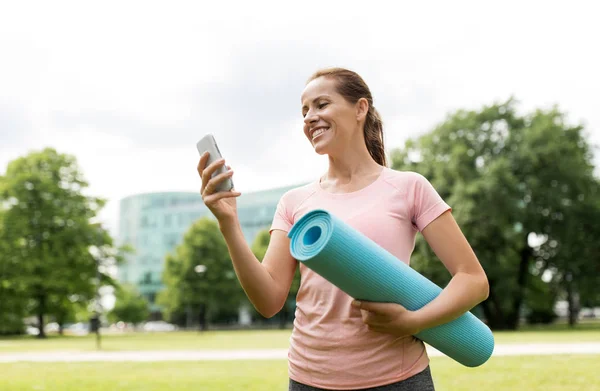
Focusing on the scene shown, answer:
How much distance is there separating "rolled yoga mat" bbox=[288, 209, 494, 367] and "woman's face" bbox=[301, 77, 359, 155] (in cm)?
54

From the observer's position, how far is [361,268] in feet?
5.69

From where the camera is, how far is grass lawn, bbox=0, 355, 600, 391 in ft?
30.1

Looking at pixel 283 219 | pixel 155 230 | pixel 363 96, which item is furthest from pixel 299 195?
pixel 155 230

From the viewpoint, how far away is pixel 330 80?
7.50 feet

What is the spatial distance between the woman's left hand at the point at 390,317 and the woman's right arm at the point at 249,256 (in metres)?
0.46

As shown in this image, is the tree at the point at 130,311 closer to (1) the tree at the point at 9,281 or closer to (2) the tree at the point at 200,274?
(2) the tree at the point at 200,274

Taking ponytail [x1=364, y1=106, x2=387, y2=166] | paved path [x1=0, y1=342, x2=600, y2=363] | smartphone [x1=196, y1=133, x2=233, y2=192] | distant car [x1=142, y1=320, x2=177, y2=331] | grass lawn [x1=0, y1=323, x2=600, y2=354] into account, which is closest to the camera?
smartphone [x1=196, y1=133, x2=233, y2=192]

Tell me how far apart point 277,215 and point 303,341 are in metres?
0.52

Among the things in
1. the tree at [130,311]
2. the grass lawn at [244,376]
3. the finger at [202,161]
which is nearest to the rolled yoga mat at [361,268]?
the finger at [202,161]

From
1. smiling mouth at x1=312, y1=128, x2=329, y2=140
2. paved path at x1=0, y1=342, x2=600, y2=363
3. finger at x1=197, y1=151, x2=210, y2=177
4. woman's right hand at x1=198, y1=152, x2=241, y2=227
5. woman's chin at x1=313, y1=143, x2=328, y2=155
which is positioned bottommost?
paved path at x1=0, y1=342, x2=600, y2=363

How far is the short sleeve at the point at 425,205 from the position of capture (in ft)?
6.78

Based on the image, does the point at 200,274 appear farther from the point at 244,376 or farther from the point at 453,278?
the point at 453,278

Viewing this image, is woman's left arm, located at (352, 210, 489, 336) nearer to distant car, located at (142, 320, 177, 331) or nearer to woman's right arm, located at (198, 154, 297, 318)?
woman's right arm, located at (198, 154, 297, 318)

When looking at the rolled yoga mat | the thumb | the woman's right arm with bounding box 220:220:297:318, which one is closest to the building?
the woman's right arm with bounding box 220:220:297:318
